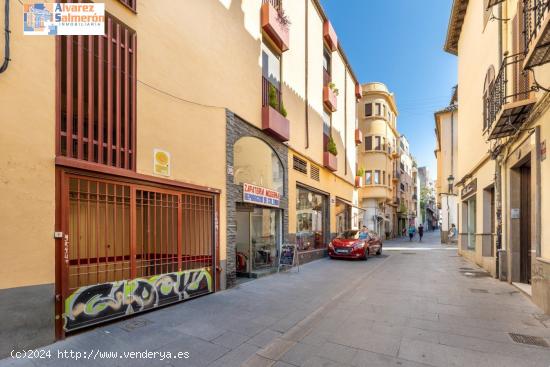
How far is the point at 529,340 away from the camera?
4910 mm

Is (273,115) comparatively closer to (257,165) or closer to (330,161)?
(257,165)

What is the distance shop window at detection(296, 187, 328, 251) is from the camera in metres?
13.6

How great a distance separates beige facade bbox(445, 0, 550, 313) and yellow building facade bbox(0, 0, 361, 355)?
657 centimetres

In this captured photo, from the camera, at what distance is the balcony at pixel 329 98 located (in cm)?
1619

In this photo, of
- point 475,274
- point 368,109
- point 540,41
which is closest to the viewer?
point 540,41

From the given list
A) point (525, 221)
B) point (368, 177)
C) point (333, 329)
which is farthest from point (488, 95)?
point (368, 177)

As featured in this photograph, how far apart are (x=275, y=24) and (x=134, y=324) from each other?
9905 millimetres

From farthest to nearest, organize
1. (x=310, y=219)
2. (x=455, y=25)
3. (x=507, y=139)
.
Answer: (x=455, y=25) → (x=310, y=219) → (x=507, y=139)

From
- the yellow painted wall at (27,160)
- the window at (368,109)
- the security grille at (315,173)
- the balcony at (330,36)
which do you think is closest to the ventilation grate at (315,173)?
the security grille at (315,173)

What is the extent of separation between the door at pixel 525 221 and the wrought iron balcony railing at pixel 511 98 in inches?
51.8

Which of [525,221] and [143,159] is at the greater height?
[143,159]

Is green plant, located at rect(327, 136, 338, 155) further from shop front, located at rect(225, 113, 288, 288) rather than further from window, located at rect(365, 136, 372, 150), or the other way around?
window, located at rect(365, 136, 372, 150)

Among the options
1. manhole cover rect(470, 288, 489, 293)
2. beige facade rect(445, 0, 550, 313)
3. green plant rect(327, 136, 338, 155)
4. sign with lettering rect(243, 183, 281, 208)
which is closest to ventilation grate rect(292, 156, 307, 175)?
sign with lettering rect(243, 183, 281, 208)

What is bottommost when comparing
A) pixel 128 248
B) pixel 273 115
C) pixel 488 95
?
pixel 128 248
